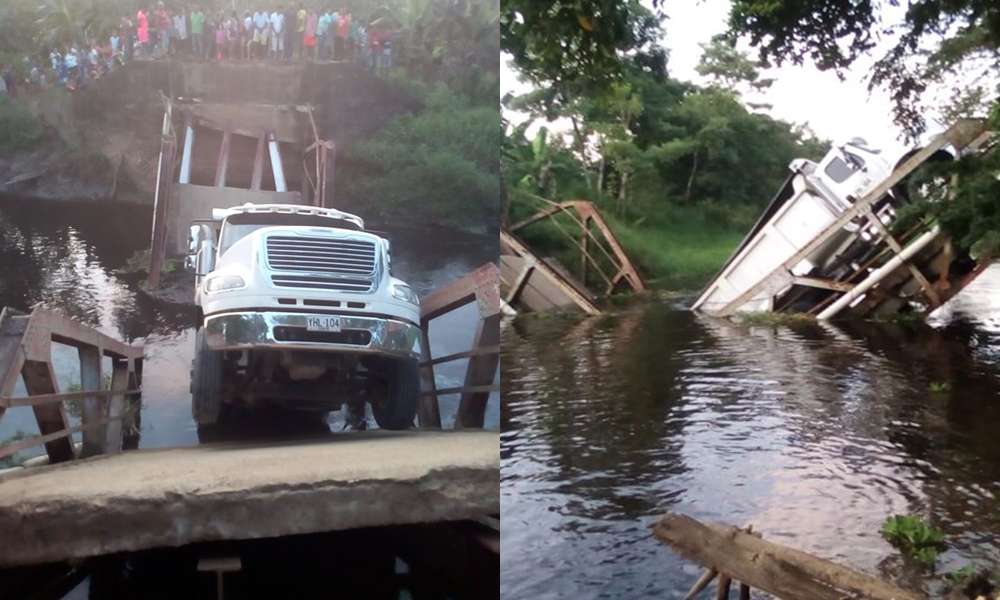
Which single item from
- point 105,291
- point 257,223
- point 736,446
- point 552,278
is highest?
point 257,223

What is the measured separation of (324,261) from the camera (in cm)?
277

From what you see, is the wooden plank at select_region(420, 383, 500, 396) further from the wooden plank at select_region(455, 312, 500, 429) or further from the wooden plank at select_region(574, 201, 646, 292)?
the wooden plank at select_region(574, 201, 646, 292)

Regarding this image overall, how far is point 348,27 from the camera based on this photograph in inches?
110

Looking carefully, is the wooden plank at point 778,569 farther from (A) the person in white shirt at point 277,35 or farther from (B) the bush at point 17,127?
(B) the bush at point 17,127

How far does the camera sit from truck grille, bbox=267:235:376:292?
2742 mm

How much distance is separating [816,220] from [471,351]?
644 centimetres

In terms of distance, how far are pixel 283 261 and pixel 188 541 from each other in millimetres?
807

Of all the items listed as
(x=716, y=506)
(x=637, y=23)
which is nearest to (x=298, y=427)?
(x=716, y=506)

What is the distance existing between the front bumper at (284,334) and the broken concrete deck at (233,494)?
261mm

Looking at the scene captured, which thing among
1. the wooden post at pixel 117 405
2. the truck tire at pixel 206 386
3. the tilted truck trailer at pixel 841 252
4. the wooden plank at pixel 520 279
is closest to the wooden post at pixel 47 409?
the wooden post at pixel 117 405

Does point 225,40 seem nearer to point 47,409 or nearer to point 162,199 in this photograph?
point 162,199

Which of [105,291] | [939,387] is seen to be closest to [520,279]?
[939,387]

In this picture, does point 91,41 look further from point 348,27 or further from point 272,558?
point 272,558

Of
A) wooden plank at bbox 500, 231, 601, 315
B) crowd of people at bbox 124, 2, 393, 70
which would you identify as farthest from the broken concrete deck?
wooden plank at bbox 500, 231, 601, 315
